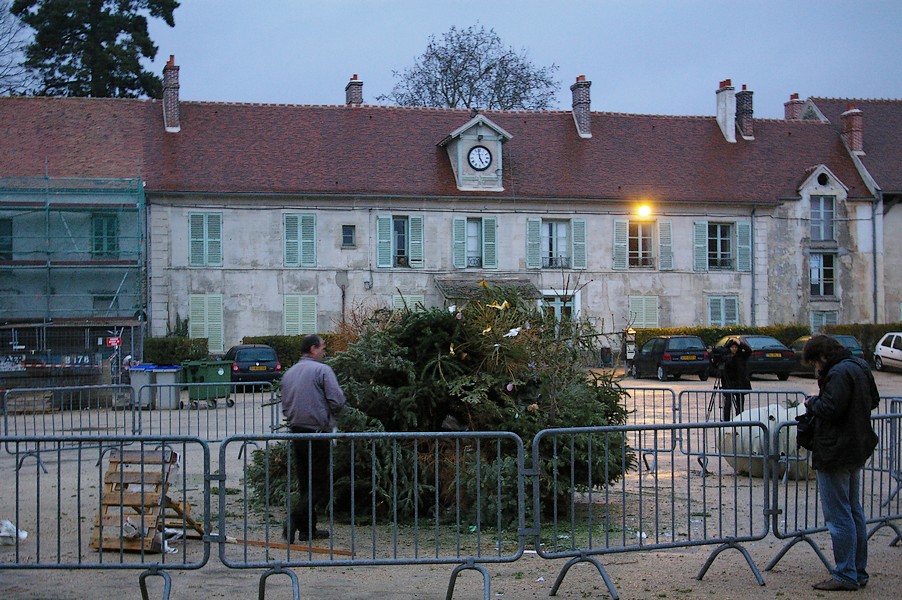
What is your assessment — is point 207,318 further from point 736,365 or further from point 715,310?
point 736,365

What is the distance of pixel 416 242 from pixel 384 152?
3.70 m

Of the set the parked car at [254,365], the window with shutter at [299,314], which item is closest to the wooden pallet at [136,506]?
the parked car at [254,365]

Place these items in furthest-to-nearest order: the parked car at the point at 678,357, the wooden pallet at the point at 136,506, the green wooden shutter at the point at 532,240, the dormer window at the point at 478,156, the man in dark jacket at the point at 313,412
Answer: the green wooden shutter at the point at 532,240
the dormer window at the point at 478,156
the parked car at the point at 678,357
the man in dark jacket at the point at 313,412
the wooden pallet at the point at 136,506

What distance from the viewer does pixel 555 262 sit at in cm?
3747

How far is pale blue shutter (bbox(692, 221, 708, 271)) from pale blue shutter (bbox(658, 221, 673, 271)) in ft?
3.03

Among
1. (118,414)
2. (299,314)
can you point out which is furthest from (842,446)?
(299,314)

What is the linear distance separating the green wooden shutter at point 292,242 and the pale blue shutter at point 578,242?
31.8ft

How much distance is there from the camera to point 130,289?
33.4 m

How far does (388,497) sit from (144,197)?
88.3 ft

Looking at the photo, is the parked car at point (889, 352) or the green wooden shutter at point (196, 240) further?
the parked car at point (889, 352)

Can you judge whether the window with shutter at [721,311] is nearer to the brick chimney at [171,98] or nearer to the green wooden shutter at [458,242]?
the green wooden shutter at [458,242]

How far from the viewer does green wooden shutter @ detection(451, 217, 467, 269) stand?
36.5 meters

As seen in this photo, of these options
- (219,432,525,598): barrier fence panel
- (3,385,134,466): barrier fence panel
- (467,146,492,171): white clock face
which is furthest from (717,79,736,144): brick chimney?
(219,432,525,598): barrier fence panel

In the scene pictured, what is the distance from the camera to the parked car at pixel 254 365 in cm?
2864
